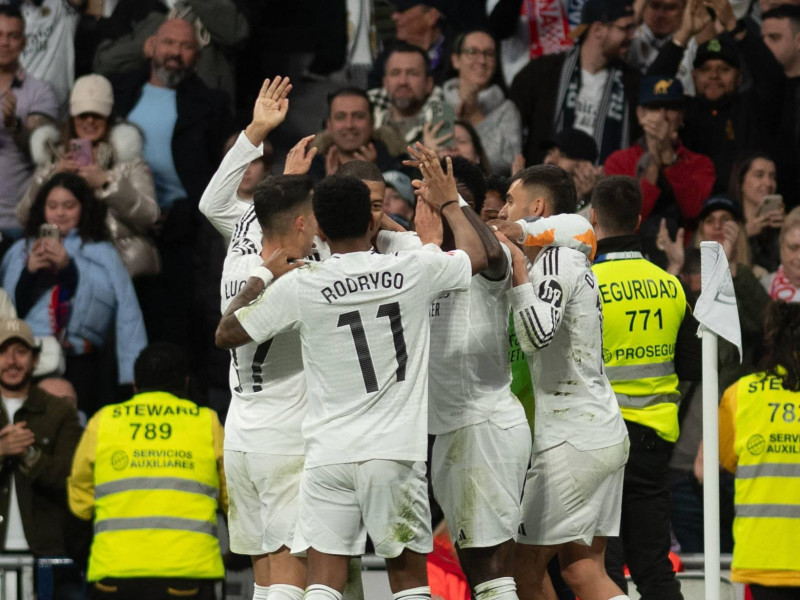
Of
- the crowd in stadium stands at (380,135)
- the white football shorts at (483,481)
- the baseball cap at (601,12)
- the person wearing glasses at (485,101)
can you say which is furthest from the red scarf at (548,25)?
the white football shorts at (483,481)

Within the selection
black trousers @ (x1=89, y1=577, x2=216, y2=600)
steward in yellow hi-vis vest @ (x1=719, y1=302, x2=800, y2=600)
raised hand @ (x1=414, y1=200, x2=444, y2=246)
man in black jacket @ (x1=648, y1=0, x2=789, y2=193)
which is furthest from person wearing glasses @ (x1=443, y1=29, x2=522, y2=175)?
raised hand @ (x1=414, y1=200, x2=444, y2=246)

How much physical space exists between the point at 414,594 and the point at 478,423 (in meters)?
0.81

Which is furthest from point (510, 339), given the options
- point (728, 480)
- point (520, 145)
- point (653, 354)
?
point (520, 145)

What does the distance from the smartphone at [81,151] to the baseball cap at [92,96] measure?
0.66 feet

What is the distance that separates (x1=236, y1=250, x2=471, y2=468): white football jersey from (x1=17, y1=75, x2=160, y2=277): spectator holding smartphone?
454 cm

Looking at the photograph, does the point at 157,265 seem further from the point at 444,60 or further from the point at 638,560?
the point at 638,560

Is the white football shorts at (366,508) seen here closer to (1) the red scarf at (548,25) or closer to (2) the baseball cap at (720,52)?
(2) the baseball cap at (720,52)

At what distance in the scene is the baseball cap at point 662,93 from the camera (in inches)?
422

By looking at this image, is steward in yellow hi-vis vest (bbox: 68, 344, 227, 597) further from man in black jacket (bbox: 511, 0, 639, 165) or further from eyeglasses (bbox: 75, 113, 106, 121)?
man in black jacket (bbox: 511, 0, 639, 165)

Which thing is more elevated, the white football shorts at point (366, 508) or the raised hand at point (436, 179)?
the raised hand at point (436, 179)

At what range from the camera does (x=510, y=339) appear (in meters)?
7.18

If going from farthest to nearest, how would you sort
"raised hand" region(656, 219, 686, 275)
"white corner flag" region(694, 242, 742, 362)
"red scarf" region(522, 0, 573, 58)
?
"red scarf" region(522, 0, 573, 58) < "raised hand" region(656, 219, 686, 275) < "white corner flag" region(694, 242, 742, 362)

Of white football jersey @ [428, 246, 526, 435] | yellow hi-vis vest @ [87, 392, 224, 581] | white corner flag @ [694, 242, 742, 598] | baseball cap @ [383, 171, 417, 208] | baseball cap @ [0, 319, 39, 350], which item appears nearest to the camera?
white corner flag @ [694, 242, 742, 598]

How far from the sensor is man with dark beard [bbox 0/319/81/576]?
908 cm
